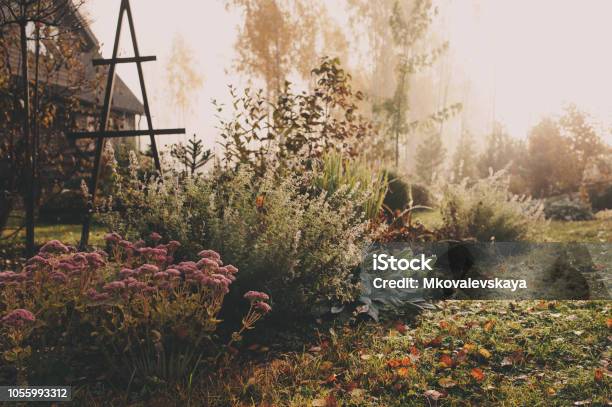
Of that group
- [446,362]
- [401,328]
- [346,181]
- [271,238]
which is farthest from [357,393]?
[346,181]

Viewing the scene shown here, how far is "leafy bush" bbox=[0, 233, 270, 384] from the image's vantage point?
3.22 meters

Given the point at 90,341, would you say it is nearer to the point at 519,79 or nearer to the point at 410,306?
the point at 410,306

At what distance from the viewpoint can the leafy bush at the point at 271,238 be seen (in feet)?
13.4

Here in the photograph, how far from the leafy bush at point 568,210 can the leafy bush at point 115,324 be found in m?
11.3

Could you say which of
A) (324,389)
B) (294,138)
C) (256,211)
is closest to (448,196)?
(294,138)

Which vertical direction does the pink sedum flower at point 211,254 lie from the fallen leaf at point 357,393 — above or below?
above

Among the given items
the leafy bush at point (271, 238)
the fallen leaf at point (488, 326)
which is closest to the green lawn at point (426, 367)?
the fallen leaf at point (488, 326)

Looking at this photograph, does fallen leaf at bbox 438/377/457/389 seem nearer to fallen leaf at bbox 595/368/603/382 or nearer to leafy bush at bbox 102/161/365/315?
fallen leaf at bbox 595/368/603/382

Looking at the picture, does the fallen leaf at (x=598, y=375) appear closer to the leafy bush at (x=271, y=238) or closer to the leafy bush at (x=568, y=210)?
the leafy bush at (x=271, y=238)

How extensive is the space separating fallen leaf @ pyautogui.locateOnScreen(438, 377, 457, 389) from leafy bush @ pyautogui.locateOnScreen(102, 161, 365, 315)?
1.05 m

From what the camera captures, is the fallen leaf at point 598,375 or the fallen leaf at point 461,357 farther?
the fallen leaf at point 461,357

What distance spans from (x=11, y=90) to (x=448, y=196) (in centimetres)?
642

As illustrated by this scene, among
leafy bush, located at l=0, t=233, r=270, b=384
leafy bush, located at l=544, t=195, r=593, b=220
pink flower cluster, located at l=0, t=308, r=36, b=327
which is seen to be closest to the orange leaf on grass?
leafy bush, located at l=0, t=233, r=270, b=384

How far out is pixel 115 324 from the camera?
10.5 feet
